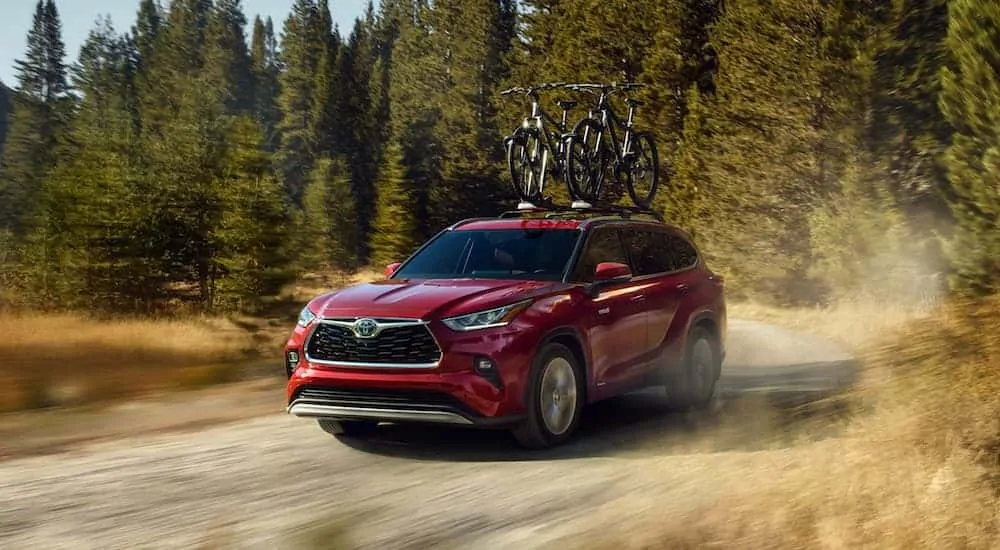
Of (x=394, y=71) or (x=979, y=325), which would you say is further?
(x=394, y=71)

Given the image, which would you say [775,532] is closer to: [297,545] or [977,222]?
[297,545]

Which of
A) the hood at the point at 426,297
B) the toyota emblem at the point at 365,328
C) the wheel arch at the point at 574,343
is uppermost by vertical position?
the hood at the point at 426,297

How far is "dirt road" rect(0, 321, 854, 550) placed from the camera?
5.61 meters

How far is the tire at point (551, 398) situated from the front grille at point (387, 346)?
79 centimetres

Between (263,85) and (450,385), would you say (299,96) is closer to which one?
(263,85)

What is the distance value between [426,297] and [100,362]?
7682 millimetres

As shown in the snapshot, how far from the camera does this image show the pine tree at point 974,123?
1276 cm

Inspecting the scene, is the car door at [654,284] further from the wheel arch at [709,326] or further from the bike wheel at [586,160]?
the bike wheel at [586,160]

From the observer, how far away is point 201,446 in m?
8.27

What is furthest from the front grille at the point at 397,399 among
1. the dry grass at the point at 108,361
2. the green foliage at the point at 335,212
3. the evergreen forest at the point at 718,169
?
the green foliage at the point at 335,212

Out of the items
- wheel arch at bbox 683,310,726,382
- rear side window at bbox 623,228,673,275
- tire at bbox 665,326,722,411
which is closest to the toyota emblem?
rear side window at bbox 623,228,673,275

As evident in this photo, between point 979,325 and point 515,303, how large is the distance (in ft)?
11.2

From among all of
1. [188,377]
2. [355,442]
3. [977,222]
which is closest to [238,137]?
[188,377]

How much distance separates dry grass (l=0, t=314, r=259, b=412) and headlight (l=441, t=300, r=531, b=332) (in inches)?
216
